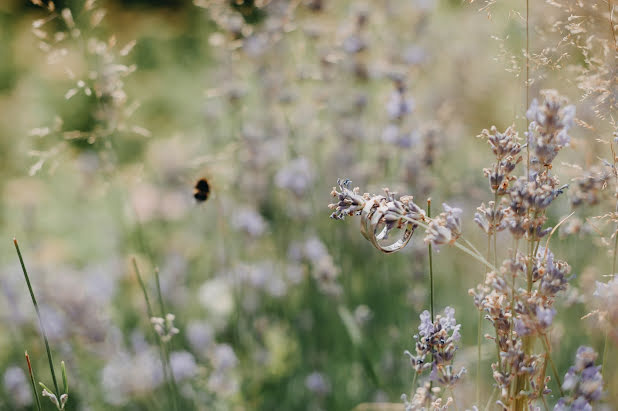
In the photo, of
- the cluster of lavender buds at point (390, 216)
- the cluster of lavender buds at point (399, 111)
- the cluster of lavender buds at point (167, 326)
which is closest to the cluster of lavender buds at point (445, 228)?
the cluster of lavender buds at point (390, 216)

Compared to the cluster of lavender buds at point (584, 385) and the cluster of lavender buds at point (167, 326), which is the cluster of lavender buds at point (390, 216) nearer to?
the cluster of lavender buds at point (584, 385)

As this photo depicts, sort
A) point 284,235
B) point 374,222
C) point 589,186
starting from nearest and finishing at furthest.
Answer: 1. point 374,222
2. point 589,186
3. point 284,235

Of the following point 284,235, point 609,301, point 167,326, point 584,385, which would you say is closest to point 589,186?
point 609,301

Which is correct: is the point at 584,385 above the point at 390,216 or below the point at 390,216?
below

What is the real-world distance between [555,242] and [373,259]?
876 mm

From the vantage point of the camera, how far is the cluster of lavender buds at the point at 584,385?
670 mm

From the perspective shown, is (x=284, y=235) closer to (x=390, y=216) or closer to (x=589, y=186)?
(x=589, y=186)

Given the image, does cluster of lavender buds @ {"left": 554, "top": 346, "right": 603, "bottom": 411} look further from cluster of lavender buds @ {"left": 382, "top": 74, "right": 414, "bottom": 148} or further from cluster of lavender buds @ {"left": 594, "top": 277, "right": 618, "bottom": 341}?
cluster of lavender buds @ {"left": 382, "top": 74, "right": 414, "bottom": 148}

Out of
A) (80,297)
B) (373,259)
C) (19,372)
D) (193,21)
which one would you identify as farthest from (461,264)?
(193,21)

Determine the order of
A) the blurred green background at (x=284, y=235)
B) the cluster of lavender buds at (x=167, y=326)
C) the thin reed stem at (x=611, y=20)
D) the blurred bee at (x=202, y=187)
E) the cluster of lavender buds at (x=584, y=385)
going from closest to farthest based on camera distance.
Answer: the cluster of lavender buds at (x=584, y=385) → the thin reed stem at (x=611, y=20) → the cluster of lavender buds at (x=167, y=326) → the blurred bee at (x=202, y=187) → the blurred green background at (x=284, y=235)

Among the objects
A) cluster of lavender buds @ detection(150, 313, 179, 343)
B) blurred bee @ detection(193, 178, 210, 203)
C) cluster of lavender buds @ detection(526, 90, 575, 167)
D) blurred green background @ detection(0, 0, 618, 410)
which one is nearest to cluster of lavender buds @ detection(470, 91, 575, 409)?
cluster of lavender buds @ detection(526, 90, 575, 167)

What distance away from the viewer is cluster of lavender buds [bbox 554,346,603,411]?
670mm

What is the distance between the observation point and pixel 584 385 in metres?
0.68

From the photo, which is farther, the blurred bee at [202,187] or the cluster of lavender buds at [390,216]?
the blurred bee at [202,187]
